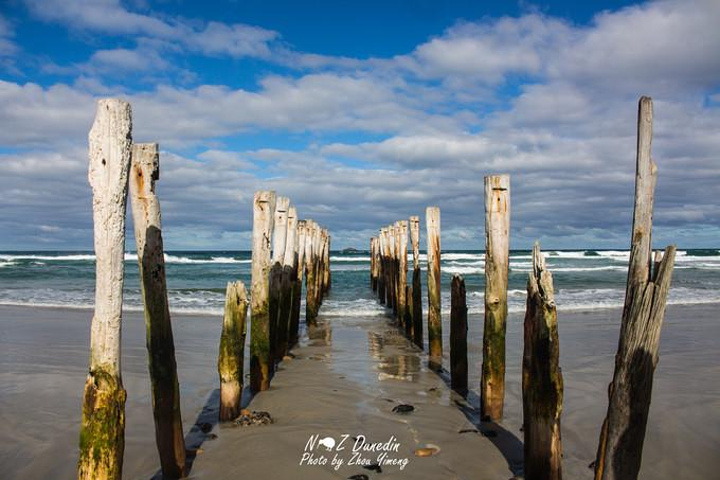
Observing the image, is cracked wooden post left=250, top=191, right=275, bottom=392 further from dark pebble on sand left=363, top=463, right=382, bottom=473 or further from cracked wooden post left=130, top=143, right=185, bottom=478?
dark pebble on sand left=363, top=463, right=382, bottom=473

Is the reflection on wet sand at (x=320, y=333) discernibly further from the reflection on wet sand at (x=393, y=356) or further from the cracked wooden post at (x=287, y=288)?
the cracked wooden post at (x=287, y=288)

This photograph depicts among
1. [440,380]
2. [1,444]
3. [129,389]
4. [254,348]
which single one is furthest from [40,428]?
[440,380]

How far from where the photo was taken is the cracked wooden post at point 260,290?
24.9 feet

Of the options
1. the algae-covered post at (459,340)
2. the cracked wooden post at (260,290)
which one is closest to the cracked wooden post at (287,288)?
the cracked wooden post at (260,290)

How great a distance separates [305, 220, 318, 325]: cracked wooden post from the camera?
1573 centimetres

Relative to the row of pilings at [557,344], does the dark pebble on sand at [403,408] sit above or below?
below

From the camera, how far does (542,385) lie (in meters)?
4.31

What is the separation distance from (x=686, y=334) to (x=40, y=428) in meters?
12.6

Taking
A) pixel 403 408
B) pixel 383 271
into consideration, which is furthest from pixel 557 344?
pixel 383 271

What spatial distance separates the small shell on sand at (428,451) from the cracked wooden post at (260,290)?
115 inches

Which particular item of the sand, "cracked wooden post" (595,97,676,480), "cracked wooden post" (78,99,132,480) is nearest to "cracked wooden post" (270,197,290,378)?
the sand

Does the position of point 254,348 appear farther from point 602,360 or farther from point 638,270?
point 602,360

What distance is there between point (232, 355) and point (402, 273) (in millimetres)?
8680

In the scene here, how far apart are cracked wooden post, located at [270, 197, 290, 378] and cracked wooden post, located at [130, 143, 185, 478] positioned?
416 cm
